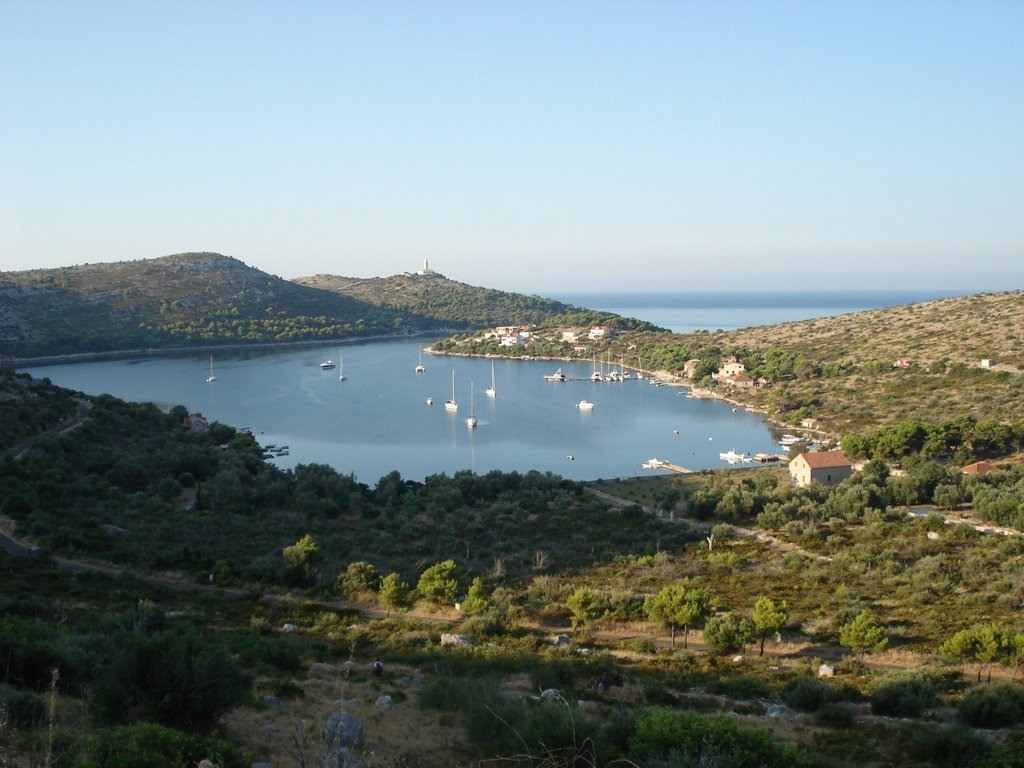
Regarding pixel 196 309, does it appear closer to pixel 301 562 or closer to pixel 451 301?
pixel 451 301

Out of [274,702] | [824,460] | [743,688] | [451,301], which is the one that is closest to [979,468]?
[824,460]

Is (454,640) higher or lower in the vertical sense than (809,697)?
lower

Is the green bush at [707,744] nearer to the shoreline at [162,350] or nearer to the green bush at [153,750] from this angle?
the green bush at [153,750]

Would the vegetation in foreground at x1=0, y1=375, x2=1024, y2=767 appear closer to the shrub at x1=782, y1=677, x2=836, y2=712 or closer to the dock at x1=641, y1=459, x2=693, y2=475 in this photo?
the shrub at x1=782, y1=677, x2=836, y2=712

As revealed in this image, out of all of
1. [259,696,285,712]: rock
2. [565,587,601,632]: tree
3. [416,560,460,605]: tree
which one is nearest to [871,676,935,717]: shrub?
[565,587,601,632]: tree

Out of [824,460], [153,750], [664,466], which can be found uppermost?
[153,750]

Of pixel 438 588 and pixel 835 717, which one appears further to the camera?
pixel 438 588

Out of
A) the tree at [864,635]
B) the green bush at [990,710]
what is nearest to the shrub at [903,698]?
the green bush at [990,710]
